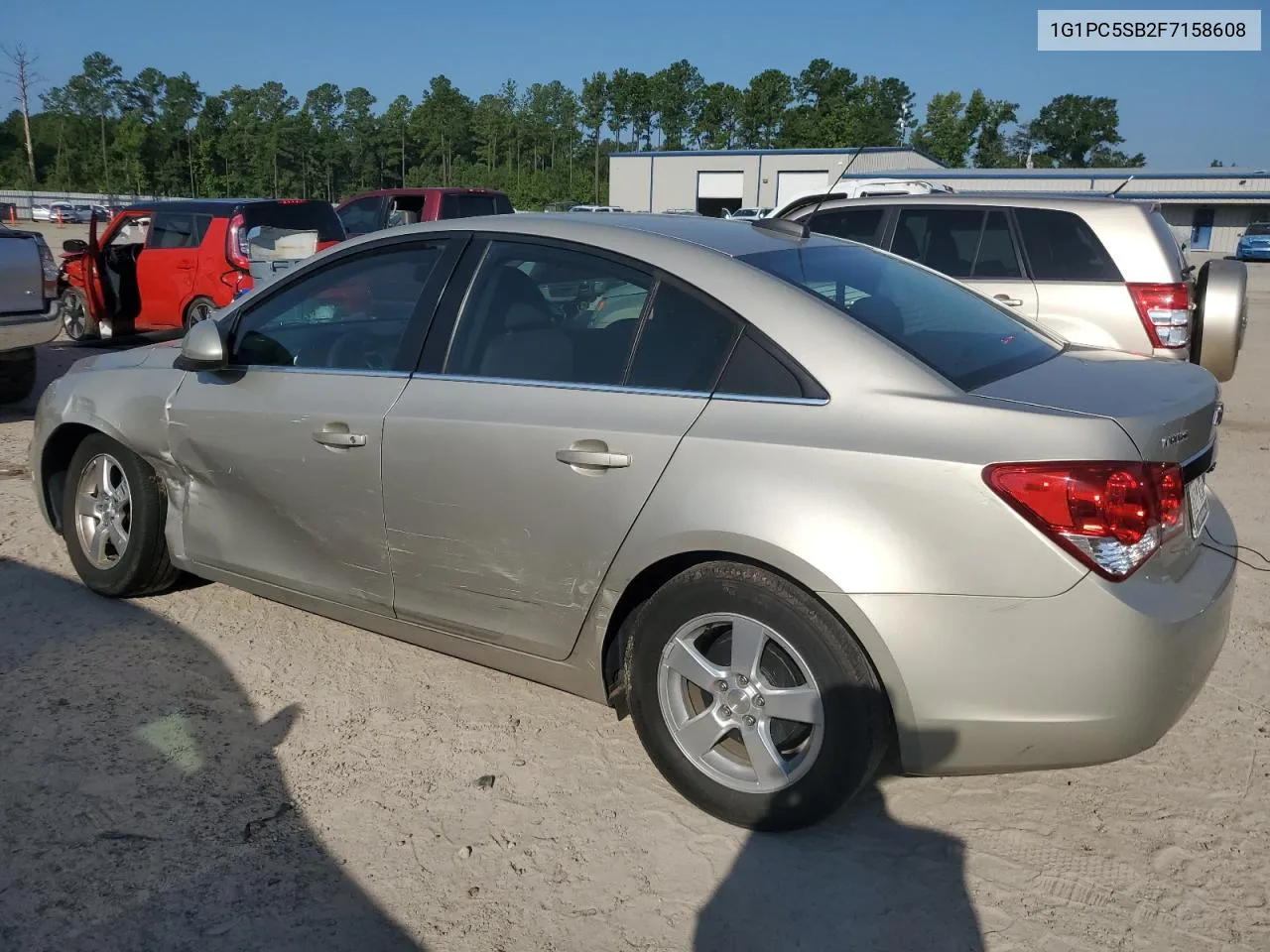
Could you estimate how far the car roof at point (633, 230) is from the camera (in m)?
3.29

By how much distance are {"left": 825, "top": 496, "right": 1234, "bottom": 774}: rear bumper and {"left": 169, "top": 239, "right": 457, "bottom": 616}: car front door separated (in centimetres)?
174

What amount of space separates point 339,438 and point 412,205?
12.3 meters

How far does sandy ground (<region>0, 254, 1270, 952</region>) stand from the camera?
257 cm

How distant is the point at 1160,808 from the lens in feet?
10.1

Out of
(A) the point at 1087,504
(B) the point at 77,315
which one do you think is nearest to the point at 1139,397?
(A) the point at 1087,504

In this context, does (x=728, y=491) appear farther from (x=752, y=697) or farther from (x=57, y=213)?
(x=57, y=213)

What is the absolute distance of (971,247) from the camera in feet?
24.7

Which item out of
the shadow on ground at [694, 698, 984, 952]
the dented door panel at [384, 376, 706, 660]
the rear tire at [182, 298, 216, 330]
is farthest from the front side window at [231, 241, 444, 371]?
the rear tire at [182, 298, 216, 330]

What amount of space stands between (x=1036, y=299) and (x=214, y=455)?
5425 mm

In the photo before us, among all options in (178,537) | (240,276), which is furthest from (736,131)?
(178,537)

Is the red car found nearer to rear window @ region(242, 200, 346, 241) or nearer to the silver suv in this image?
rear window @ region(242, 200, 346, 241)

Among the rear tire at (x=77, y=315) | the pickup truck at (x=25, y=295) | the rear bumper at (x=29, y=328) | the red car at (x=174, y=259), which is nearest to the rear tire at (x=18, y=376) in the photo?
the pickup truck at (x=25, y=295)

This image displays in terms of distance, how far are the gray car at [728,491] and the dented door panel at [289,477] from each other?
1 cm

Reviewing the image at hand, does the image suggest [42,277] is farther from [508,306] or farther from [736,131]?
[736,131]
